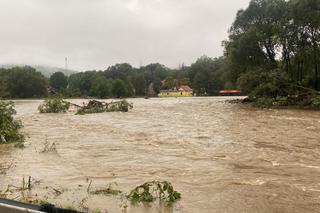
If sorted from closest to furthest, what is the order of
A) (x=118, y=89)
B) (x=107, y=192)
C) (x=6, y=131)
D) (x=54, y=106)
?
(x=107, y=192)
(x=6, y=131)
(x=54, y=106)
(x=118, y=89)

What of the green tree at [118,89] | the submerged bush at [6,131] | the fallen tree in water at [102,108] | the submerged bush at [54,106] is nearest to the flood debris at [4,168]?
the submerged bush at [6,131]

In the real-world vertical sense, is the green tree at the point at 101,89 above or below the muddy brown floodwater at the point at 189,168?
above

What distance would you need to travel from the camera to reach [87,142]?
1421 centimetres

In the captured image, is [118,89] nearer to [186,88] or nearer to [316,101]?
[186,88]

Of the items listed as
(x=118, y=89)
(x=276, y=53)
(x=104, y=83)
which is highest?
(x=276, y=53)

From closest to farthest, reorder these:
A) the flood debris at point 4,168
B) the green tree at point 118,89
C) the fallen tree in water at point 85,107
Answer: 1. the flood debris at point 4,168
2. the fallen tree in water at point 85,107
3. the green tree at point 118,89

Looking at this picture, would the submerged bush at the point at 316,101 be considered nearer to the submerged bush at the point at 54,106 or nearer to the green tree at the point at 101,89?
the submerged bush at the point at 54,106

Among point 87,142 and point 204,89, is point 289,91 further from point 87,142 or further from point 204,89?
point 204,89

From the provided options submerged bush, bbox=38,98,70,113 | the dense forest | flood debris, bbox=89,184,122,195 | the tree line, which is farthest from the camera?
the tree line

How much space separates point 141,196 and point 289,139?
8830 mm

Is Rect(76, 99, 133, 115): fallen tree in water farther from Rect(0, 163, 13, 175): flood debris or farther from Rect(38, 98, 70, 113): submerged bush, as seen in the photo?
Rect(0, 163, 13, 175): flood debris

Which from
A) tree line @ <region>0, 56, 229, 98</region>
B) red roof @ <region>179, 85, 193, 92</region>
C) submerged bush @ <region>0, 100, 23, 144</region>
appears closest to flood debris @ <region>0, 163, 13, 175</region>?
submerged bush @ <region>0, 100, 23, 144</region>

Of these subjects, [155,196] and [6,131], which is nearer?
[155,196]

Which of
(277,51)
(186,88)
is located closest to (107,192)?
(277,51)
